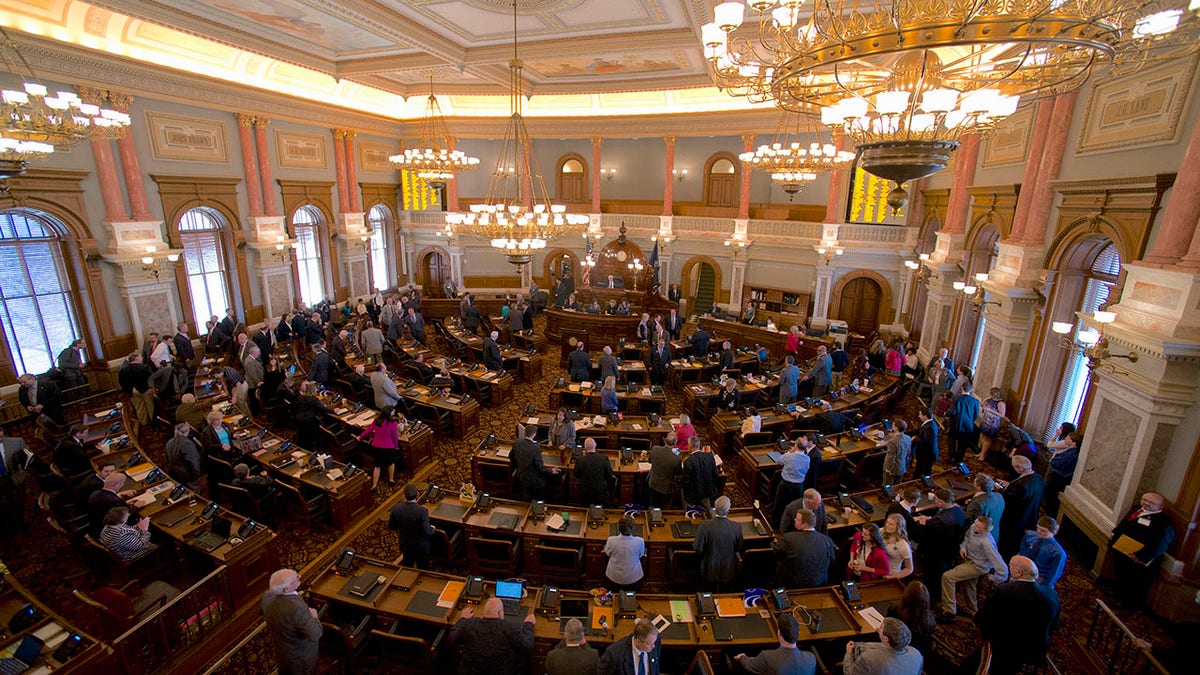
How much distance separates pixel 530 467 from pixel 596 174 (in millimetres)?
16499

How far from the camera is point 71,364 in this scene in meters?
11.1

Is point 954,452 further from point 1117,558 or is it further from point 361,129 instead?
point 361,129

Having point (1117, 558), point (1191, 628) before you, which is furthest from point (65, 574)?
point (1117, 558)

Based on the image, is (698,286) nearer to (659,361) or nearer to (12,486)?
(659,361)

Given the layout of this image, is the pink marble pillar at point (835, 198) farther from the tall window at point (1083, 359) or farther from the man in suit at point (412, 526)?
the man in suit at point (412, 526)

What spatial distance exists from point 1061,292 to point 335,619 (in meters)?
11.7

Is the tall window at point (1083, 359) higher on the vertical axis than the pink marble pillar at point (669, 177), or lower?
lower

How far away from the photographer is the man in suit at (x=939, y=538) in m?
6.12

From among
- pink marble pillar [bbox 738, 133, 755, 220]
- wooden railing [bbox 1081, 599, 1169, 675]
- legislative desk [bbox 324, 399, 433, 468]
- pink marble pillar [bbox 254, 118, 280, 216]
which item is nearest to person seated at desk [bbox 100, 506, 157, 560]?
legislative desk [bbox 324, 399, 433, 468]

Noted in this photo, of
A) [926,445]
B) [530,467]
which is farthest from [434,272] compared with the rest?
[926,445]

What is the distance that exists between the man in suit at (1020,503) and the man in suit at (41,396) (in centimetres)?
1515

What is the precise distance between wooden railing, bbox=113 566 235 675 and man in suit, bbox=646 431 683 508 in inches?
204

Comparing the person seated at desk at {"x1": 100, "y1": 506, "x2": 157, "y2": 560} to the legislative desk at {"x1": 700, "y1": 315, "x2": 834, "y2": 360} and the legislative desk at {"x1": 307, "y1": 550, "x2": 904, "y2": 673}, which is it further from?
the legislative desk at {"x1": 700, "y1": 315, "x2": 834, "y2": 360}

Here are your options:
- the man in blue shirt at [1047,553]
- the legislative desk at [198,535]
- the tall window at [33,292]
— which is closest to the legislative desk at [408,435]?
the legislative desk at [198,535]
